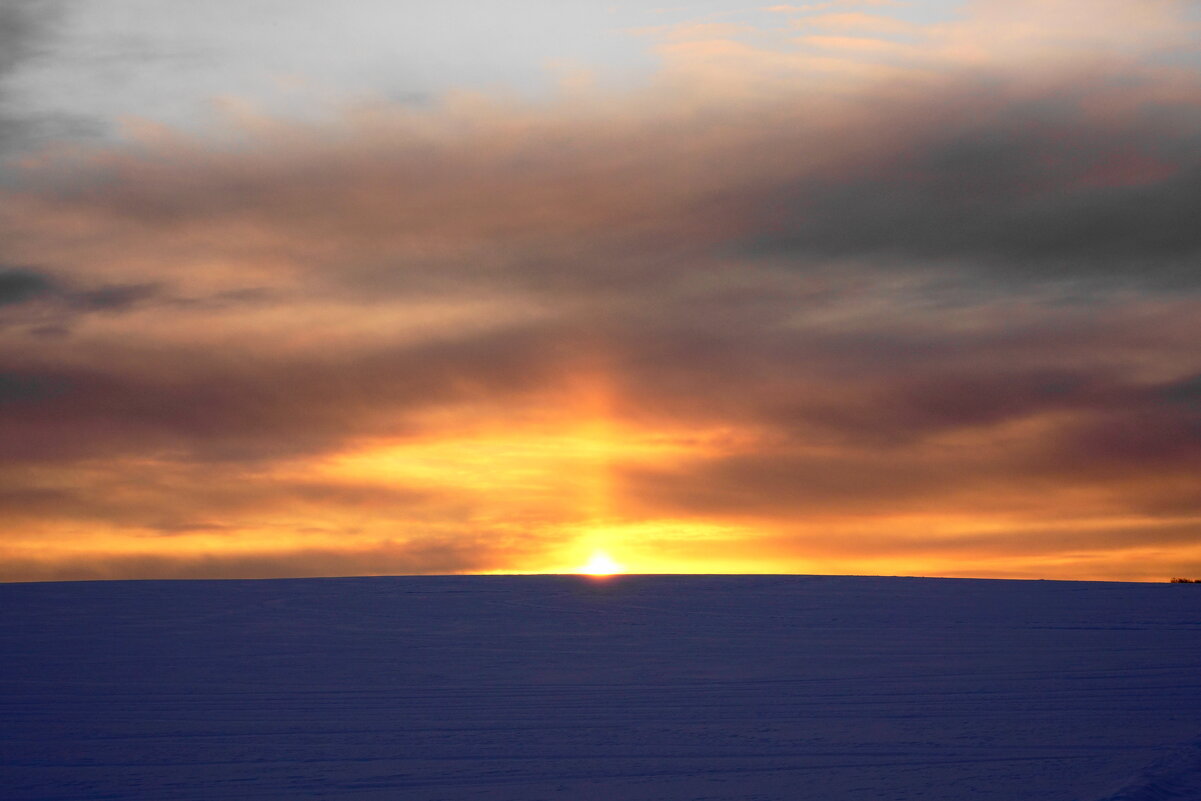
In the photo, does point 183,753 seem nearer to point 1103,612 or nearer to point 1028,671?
point 1028,671

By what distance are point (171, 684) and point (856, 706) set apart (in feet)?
→ 24.7

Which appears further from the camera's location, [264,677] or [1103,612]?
[1103,612]

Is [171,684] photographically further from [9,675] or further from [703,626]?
[703,626]

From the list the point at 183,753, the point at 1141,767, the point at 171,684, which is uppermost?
the point at 171,684

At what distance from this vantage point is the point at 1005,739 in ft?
31.5

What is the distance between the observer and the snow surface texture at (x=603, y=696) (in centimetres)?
845

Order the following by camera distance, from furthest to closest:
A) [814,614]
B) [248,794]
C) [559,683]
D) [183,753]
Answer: [814,614] → [559,683] → [183,753] → [248,794]

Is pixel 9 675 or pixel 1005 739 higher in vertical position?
pixel 9 675

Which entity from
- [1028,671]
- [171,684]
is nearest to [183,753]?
[171,684]

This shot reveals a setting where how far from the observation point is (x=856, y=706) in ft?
36.7

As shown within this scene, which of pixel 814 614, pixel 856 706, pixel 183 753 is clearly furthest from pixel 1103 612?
pixel 183 753

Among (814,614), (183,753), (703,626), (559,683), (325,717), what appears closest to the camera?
(183,753)

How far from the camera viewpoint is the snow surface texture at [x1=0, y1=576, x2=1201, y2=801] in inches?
332

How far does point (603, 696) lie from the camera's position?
467 inches
